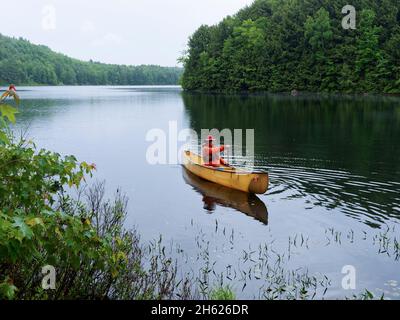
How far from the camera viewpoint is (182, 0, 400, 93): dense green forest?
265 feet

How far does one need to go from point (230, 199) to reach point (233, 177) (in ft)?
3.07

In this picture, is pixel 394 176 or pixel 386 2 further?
pixel 386 2

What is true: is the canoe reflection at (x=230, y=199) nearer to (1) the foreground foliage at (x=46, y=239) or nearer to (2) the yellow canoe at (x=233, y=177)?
(2) the yellow canoe at (x=233, y=177)

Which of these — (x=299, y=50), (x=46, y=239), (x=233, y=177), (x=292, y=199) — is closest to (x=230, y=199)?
(x=233, y=177)

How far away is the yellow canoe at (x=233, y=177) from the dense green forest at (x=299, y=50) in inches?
2564

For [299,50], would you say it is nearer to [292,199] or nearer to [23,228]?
[292,199]

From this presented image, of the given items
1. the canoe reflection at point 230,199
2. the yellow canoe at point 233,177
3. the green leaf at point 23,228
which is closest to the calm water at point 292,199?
the canoe reflection at point 230,199

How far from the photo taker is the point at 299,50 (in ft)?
306

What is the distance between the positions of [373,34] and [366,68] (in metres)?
5.86

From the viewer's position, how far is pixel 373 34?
80.7 m

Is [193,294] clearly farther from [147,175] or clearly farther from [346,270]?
[147,175]

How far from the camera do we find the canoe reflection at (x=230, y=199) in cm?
1686
